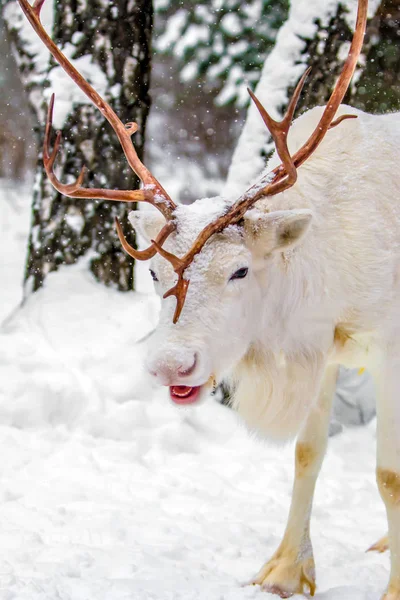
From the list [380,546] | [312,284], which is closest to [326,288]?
[312,284]

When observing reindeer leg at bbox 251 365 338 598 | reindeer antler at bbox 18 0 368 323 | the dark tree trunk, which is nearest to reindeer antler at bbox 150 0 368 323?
reindeer antler at bbox 18 0 368 323

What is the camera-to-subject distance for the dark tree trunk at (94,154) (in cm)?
579

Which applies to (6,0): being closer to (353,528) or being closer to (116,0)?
(116,0)

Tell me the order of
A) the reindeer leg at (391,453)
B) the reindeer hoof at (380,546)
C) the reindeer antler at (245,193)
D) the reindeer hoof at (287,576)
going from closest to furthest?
the reindeer antler at (245,193)
the reindeer leg at (391,453)
the reindeer hoof at (287,576)
the reindeer hoof at (380,546)

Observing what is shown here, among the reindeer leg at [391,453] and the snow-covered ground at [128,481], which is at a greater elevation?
the reindeer leg at [391,453]

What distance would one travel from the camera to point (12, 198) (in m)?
14.4

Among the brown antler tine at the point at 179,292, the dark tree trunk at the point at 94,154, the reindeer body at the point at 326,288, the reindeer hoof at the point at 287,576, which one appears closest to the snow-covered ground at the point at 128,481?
the reindeer hoof at the point at 287,576

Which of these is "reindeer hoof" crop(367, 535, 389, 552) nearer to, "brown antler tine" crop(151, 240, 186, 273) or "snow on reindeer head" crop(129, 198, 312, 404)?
"snow on reindeer head" crop(129, 198, 312, 404)

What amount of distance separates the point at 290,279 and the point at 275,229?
30 cm

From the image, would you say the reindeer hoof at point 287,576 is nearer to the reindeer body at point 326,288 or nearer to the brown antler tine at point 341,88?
the reindeer body at point 326,288

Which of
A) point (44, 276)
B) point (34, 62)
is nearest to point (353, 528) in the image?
point (44, 276)

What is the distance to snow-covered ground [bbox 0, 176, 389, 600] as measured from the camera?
324 cm

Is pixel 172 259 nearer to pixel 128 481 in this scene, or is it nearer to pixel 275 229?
pixel 275 229

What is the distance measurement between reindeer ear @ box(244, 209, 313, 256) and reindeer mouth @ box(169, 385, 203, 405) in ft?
1.80
